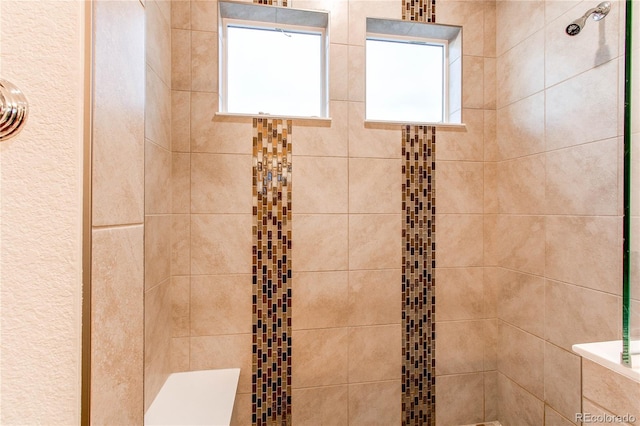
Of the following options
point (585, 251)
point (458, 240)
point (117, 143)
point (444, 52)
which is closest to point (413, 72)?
point (444, 52)

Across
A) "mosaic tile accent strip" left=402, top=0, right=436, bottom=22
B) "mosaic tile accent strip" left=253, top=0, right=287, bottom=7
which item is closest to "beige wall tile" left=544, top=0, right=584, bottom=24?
"mosaic tile accent strip" left=402, top=0, right=436, bottom=22

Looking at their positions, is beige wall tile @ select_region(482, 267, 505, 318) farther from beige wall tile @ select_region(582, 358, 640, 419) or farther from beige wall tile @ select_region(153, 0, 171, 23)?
beige wall tile @ select_region(153, 0, 171, 23)

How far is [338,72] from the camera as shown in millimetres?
1678

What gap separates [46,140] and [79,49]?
10 centimetres

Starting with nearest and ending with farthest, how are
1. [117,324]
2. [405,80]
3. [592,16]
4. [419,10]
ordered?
[117,324], [592,16], [419,10], [405,80]

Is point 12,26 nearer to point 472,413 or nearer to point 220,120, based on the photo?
point 220,120

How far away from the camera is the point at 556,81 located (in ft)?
4.82

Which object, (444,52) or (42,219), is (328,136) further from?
(42,219)

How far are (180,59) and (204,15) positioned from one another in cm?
26

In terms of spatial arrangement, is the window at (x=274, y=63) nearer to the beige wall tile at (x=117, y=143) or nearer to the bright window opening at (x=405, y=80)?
the bright window opening at (x=405, y=80)

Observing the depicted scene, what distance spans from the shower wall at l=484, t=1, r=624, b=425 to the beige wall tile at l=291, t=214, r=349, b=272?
879 millimetres

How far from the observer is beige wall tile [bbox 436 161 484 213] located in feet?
5.82

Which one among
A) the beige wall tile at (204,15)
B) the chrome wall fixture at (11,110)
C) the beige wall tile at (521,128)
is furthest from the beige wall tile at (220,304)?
the beige wall tile at (521,128)

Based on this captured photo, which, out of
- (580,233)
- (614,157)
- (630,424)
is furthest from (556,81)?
(630,424)
